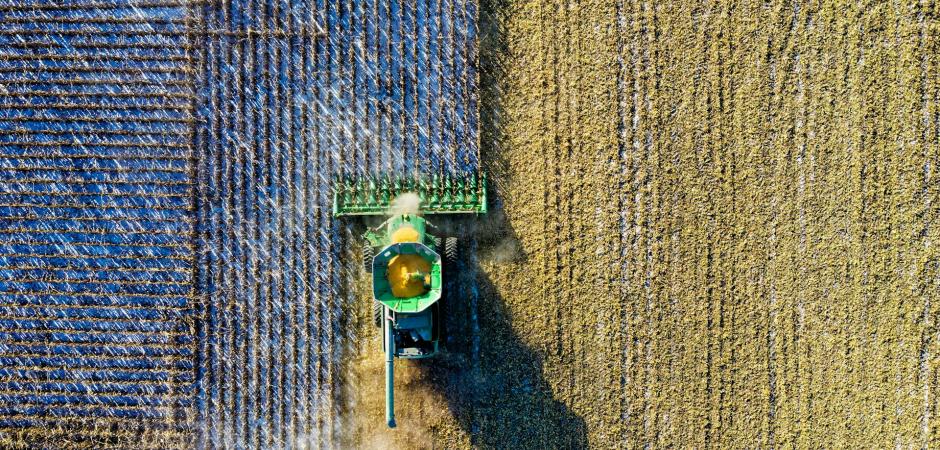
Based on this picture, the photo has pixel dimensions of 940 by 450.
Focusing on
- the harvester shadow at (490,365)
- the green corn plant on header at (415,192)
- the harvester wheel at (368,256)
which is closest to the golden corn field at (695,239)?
the harvester shadow at (490,365)

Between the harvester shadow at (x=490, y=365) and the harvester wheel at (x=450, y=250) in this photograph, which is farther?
the harvester shadow at (x=490, y=365)

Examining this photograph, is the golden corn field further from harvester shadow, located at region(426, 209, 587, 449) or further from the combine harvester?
the combine harvester

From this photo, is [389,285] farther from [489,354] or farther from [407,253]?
[489,354]

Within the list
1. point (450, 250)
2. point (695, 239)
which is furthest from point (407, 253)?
point (695, 239)

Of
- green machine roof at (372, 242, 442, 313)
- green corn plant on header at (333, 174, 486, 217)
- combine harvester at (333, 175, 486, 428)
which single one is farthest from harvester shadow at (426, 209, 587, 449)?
green machine roof at (372, 242, 442, 313)

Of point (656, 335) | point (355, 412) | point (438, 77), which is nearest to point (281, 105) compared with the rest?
point (438, 77)

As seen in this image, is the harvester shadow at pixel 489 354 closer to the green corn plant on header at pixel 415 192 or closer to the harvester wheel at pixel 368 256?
the green corn plant on header at pixel 415 192
